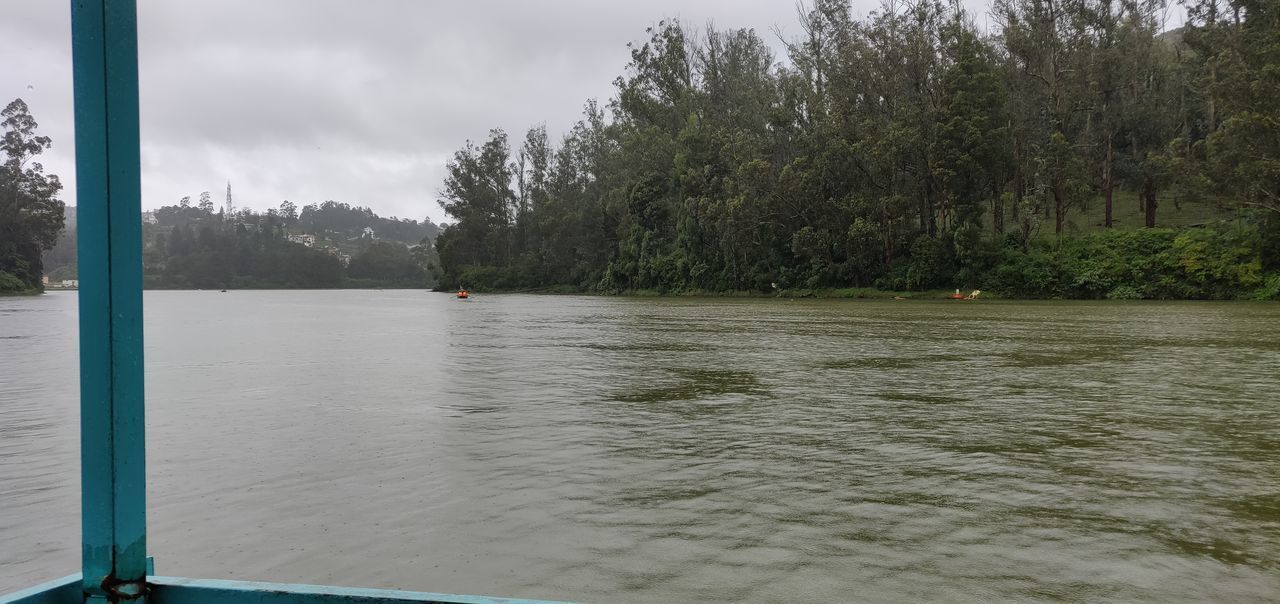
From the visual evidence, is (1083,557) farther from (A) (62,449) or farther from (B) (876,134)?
(B) (876,134)

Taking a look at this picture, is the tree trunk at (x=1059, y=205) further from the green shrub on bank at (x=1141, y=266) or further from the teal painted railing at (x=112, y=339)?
the teal painted railing at (x=112, y=339)

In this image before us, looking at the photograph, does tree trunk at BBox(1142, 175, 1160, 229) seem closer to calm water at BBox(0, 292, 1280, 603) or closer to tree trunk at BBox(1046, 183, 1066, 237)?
tree trunk at BBox(1046, 183, 1066, 237)

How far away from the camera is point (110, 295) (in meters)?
1.68

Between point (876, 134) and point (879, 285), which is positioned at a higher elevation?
point (876, 134)

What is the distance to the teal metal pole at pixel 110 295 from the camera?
167 cm

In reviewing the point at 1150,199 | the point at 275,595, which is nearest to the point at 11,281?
the point at 275,595

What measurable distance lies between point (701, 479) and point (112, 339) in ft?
13.0

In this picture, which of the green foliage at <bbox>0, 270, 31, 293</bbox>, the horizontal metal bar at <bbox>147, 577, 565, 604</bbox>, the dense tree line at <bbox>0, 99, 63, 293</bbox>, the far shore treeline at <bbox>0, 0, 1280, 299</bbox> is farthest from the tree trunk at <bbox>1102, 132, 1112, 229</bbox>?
the horizontal metal bar at <bbox>147, 577, 565, 604</bbox>

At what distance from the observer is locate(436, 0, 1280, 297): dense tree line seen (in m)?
→ 36.2

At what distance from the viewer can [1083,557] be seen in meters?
3.72

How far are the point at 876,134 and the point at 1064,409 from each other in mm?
40469

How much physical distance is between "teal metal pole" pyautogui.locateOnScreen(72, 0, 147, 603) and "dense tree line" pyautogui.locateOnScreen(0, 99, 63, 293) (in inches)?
10.7

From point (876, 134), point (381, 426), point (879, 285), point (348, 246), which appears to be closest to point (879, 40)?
point (876, 134)

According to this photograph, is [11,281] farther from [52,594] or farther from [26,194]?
[52,594]
